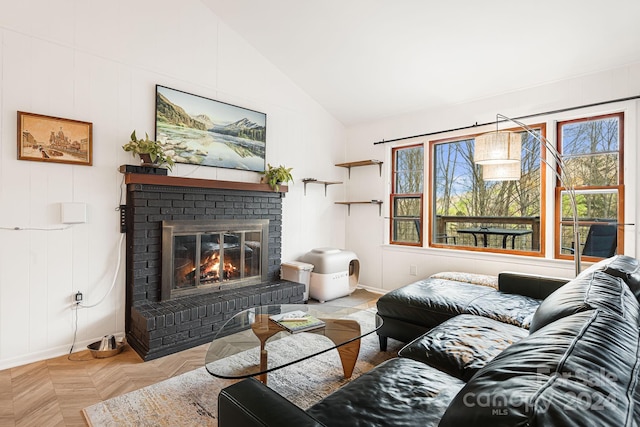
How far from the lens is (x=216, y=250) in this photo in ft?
11.7

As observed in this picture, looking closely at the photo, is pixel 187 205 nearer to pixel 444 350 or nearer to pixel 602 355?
pixel 444 350

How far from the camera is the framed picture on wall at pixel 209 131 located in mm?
3285

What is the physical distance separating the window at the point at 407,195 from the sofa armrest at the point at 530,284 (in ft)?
5.25

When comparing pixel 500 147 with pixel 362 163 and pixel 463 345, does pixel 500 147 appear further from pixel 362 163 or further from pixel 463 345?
pixel 362 163

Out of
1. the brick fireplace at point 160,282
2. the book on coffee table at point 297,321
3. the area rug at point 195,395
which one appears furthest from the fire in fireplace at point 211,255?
the book on coffee table at point 297,321

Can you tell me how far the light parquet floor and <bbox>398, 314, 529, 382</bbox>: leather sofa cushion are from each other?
169 centimetres

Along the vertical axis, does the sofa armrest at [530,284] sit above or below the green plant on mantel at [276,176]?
below

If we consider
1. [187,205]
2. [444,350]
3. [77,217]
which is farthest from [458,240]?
[77,217]

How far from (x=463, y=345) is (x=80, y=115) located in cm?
332

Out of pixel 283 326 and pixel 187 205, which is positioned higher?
pixel 187 205

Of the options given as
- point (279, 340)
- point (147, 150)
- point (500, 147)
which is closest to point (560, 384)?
point (279, 340)

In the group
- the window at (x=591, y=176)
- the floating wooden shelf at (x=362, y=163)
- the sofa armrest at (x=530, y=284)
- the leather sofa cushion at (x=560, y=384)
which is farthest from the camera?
the floating wooden shelf at (x=362, y=163)

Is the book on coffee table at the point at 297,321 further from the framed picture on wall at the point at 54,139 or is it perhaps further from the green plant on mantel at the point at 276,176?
the framed picture on wall at the point at 54,139

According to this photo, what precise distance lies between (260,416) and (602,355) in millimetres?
918
